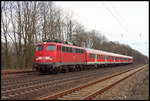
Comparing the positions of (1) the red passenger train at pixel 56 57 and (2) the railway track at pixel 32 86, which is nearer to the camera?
(2) the railway track at pixel 32 86

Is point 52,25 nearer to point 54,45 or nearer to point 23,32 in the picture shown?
point 23,32

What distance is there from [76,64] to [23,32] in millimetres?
10933

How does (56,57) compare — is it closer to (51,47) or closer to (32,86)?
(51,47)

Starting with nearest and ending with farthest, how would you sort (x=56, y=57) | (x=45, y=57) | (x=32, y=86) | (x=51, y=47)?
(x=32, y=86) < (x=45, y=57) < (x=56, y=57) < (x=51, y=47)

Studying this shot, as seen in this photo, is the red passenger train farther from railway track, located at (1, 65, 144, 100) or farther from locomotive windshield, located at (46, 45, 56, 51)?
railway track, located at (1, 65, 144, 100)

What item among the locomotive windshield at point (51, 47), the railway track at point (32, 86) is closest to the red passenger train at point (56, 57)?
the locomotive windshield at point (51, 47)

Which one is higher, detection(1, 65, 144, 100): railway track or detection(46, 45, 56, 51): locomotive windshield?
detection(46, 45, 56, 51): locomotive windshield

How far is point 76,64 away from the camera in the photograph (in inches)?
971

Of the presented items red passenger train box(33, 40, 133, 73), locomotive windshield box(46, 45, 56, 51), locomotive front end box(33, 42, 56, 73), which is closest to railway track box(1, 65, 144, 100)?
locomotive front end box(33, 42, 56, 73)

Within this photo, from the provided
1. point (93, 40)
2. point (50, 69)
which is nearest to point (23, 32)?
point (50, 69)

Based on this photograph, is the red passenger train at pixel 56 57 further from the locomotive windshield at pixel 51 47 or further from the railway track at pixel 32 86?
the railway track at pixel 32 86

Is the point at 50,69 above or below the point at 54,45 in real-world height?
below

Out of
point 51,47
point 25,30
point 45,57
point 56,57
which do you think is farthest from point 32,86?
point 25,30

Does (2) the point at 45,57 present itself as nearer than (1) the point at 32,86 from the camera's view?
No
